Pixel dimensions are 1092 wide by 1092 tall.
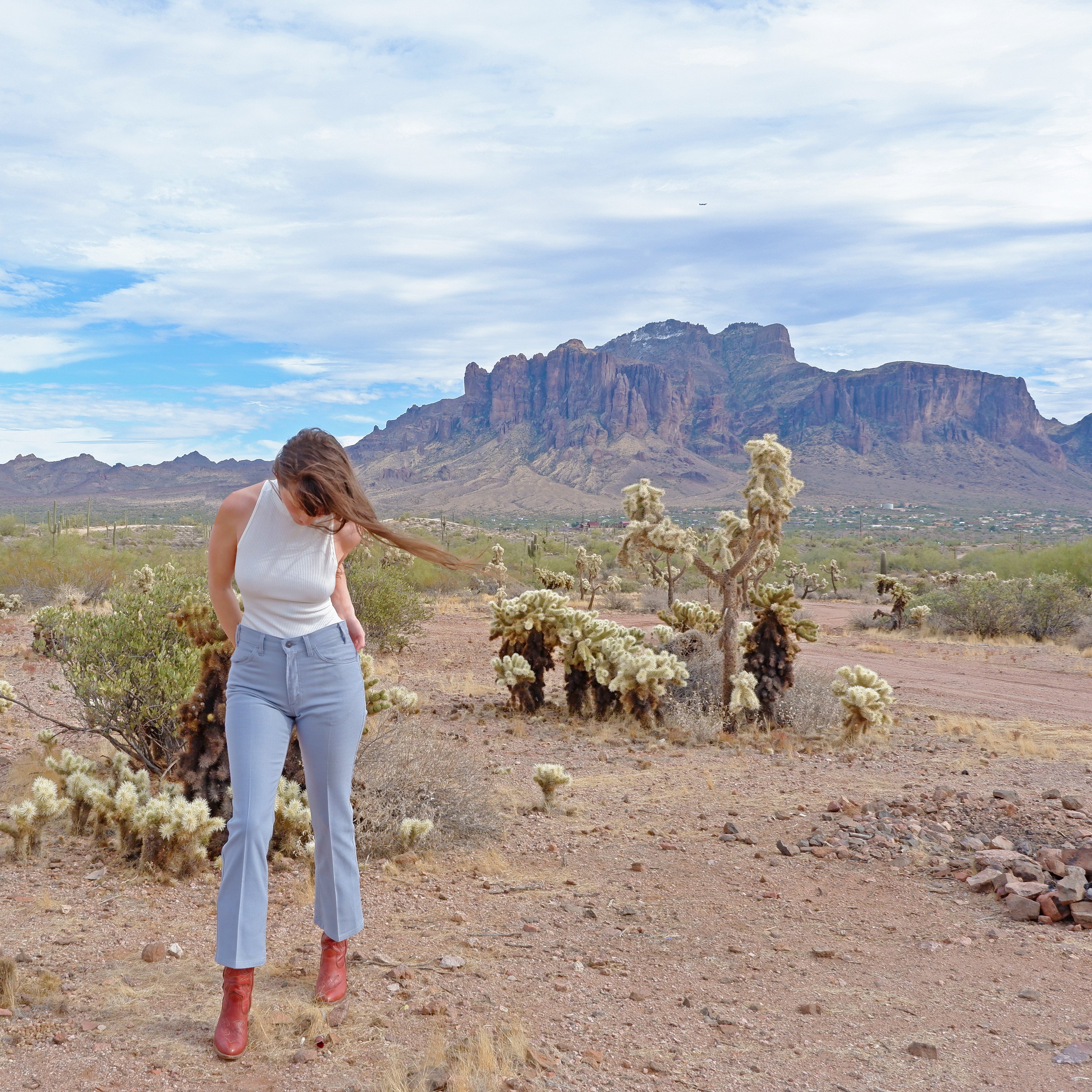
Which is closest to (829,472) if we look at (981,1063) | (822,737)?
(822,737)

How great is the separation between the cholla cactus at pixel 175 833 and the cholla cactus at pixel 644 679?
17.7ft

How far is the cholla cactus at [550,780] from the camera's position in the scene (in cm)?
642

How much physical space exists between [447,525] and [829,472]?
63.2 metres

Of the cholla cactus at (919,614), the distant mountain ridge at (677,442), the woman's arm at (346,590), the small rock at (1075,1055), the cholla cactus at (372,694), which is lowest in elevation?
the cholla cactus at (919,614)

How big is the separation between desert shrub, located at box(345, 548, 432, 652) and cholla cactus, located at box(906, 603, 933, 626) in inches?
453

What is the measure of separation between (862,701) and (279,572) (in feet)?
24.0

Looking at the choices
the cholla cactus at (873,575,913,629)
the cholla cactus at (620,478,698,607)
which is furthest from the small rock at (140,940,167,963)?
the cholla cactus at (873,575,913,629)

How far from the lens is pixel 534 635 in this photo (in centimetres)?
1055

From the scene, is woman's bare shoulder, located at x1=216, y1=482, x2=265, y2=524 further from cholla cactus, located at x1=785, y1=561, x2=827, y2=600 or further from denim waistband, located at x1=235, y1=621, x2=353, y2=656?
cholla cactus, located at x1=785, y1=561, x2=827, y2=600

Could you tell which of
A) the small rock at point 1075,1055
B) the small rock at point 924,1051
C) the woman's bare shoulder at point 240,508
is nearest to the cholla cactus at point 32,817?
the woman's bare shoulder at point 240,508

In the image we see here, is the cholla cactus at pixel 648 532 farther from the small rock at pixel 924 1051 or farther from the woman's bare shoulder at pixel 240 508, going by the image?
the woman's bare shoulder at pixel 240 508

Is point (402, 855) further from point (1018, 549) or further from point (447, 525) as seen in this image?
point (447, 525)

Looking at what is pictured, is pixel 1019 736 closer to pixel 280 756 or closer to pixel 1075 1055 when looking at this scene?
pixel 1075 1055

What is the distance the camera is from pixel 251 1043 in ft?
9.67
